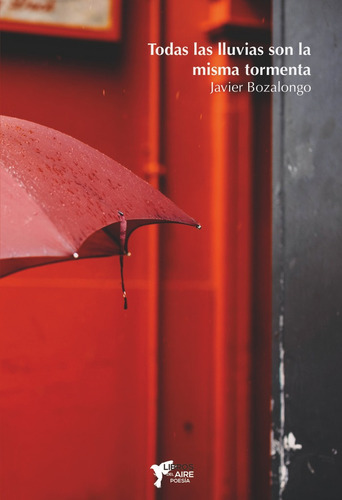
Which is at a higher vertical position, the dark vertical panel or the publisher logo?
the dark vertical panel

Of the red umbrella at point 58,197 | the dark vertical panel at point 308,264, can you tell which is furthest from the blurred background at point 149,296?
the red umbrella at point 58,197

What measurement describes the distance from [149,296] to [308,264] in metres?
0.96

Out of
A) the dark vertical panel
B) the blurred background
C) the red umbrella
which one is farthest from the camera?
the blurred background

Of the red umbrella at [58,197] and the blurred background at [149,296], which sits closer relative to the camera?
the red umbrella at [58,197]

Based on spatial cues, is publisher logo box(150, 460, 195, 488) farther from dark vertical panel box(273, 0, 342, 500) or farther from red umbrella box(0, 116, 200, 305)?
red umbrella box(0, 116, 200, 305)

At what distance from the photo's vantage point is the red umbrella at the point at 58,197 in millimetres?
1457

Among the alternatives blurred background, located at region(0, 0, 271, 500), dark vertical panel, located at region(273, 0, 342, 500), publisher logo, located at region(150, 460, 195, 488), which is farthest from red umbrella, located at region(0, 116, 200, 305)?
publisher logo, located at region(150, 460, 195, 488)

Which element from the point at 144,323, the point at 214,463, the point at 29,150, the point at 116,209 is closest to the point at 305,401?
the point at 214,463

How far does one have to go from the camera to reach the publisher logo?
3.57 metres

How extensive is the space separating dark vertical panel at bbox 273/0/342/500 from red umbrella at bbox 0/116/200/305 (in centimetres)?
113

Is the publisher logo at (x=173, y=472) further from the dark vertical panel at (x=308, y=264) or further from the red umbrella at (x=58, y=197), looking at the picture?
the red umbrella at (x=58, y=197)

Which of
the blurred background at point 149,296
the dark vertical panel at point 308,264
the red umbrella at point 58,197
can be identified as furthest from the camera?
the blurred background at point 149,296

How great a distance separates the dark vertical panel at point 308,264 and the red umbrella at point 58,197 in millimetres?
1128

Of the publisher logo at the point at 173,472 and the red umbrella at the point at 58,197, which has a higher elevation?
the red umbrella at the point at 58,197
